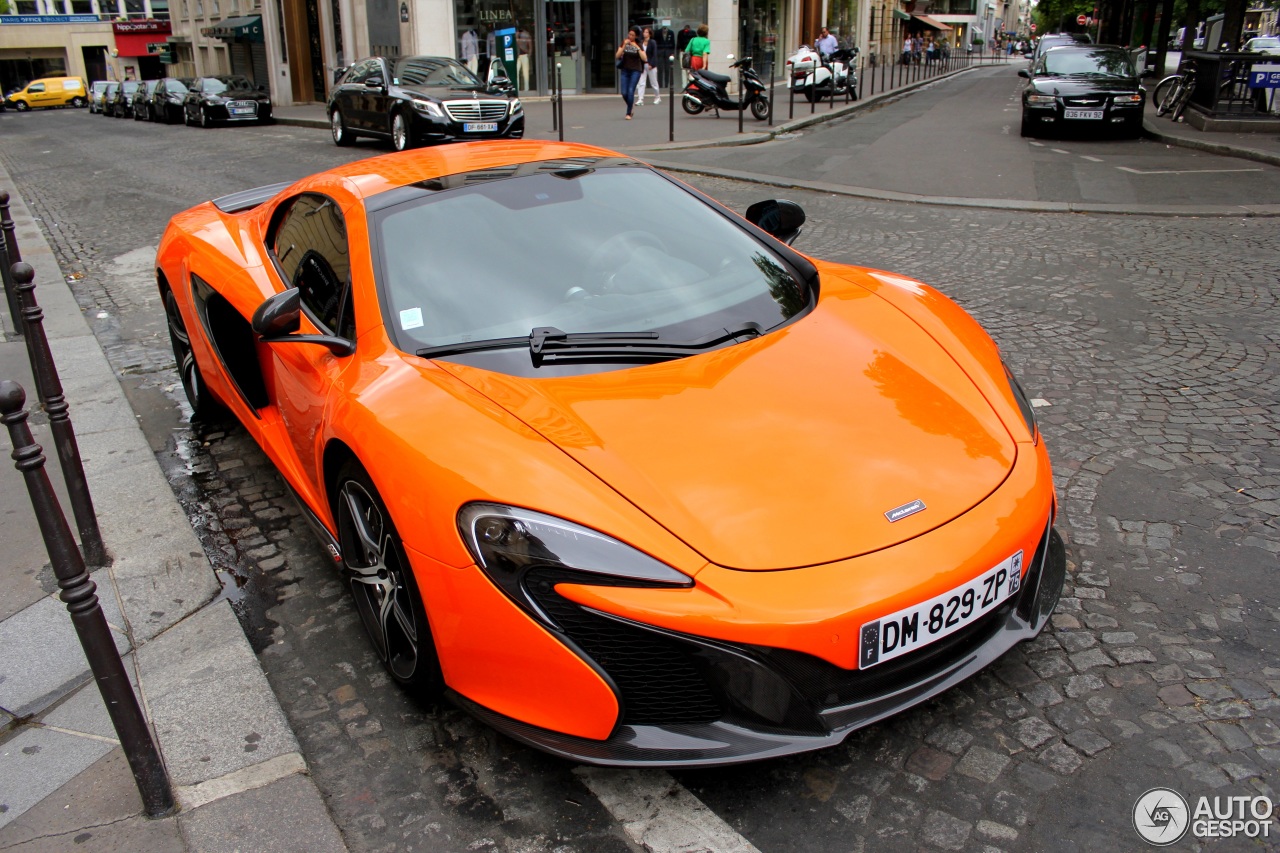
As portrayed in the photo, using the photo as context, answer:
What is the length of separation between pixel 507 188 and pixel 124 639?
188 centimetres

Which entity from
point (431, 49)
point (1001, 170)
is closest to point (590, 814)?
point (1001, 170)

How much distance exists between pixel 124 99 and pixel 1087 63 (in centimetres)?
3422

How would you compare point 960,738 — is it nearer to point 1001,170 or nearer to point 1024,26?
point 1001,170

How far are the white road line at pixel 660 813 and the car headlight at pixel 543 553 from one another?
518 millimetres

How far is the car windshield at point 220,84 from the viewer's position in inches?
1061

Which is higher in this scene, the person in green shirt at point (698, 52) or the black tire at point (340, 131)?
the person in green shirt at point (698, 52)

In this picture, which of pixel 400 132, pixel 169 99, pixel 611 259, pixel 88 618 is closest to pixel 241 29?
pixel 169 99

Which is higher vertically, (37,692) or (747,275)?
(747,275)

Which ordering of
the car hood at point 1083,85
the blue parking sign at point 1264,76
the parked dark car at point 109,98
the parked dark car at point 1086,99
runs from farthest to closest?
the parked dark car at point 109,98 < the car hood at point 1083,85 < the parked dark car at point 1086,99 < the blue parking sign at point 1264,76

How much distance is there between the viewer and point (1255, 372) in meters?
5.02

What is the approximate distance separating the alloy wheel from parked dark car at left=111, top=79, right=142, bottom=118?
38.8m

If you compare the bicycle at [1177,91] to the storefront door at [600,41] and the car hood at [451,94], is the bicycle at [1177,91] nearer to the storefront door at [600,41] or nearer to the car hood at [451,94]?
the car hood at [451,94]

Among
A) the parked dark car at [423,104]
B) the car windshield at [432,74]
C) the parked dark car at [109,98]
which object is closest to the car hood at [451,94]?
the parked dark car at [423,104]

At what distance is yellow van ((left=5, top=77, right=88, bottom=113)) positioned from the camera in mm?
55094
